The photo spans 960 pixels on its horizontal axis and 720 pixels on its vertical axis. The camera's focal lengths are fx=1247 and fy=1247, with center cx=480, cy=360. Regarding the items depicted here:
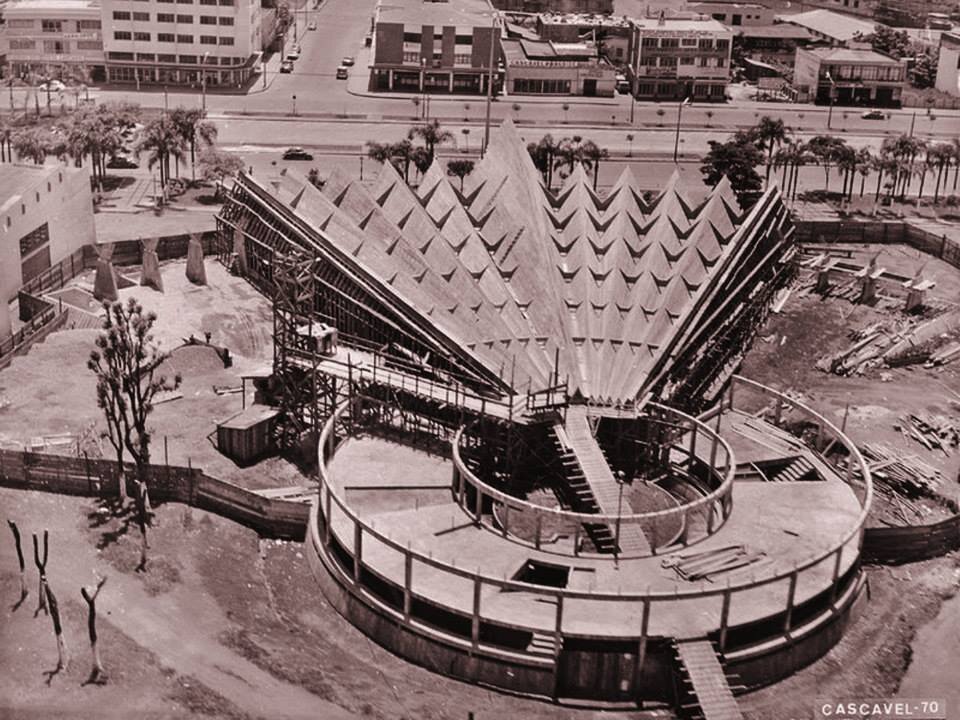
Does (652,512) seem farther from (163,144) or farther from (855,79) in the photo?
(855,79)

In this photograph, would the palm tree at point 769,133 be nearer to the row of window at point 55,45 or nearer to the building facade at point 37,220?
the building facade at point 37,220

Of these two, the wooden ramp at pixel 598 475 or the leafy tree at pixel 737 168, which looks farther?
the leafy tree at pixel 737 168

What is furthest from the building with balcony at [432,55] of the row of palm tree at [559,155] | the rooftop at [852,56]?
the rooftop at [852,56]

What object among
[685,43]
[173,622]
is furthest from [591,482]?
[685,43]

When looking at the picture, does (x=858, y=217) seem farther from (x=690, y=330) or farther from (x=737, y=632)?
(x=737, y=632)

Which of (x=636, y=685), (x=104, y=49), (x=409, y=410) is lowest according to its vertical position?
(x=636, y=685)

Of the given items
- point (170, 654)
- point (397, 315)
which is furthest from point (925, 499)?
point (170, 654)

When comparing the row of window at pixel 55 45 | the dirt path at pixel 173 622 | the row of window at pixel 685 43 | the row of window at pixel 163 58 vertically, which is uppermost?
the row of window at pixel 685 43
